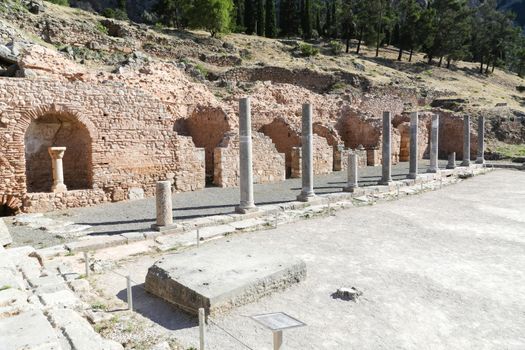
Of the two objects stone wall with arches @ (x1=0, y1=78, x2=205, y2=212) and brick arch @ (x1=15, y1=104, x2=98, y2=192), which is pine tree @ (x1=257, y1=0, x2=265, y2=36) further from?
brick arch @ (x1=15, y1=104, x2=98, y2=192)

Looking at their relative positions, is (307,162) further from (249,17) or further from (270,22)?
(249,17)

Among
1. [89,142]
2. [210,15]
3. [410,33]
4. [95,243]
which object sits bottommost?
[95,243]

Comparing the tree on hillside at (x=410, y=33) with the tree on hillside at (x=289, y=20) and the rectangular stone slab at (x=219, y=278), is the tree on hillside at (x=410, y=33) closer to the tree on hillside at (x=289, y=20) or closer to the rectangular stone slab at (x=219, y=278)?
the tree on hillside at (x=289, y=20)

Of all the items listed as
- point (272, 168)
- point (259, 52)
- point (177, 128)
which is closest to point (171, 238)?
point (272, 168)

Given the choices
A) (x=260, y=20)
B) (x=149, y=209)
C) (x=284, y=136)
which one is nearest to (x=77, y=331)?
(x=149, y=209)

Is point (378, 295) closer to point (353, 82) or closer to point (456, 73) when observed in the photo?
point (353, 82)

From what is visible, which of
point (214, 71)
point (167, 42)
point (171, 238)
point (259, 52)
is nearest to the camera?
point (171, 238)

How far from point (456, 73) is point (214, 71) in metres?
39.6

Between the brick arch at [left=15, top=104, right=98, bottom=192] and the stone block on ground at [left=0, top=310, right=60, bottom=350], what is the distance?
10.7 m

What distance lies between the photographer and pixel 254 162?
20094 mm

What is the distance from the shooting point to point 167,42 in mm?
42656

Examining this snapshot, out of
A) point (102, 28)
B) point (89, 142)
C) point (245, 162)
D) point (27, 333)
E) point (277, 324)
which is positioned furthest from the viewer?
point (102, 28)

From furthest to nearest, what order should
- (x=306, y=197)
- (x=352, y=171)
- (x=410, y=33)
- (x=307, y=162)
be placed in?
(x=410, y=33) → (x=352, y=171) → (x=307, y=162) → (x=306, y=197)

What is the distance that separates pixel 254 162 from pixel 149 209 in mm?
6999
